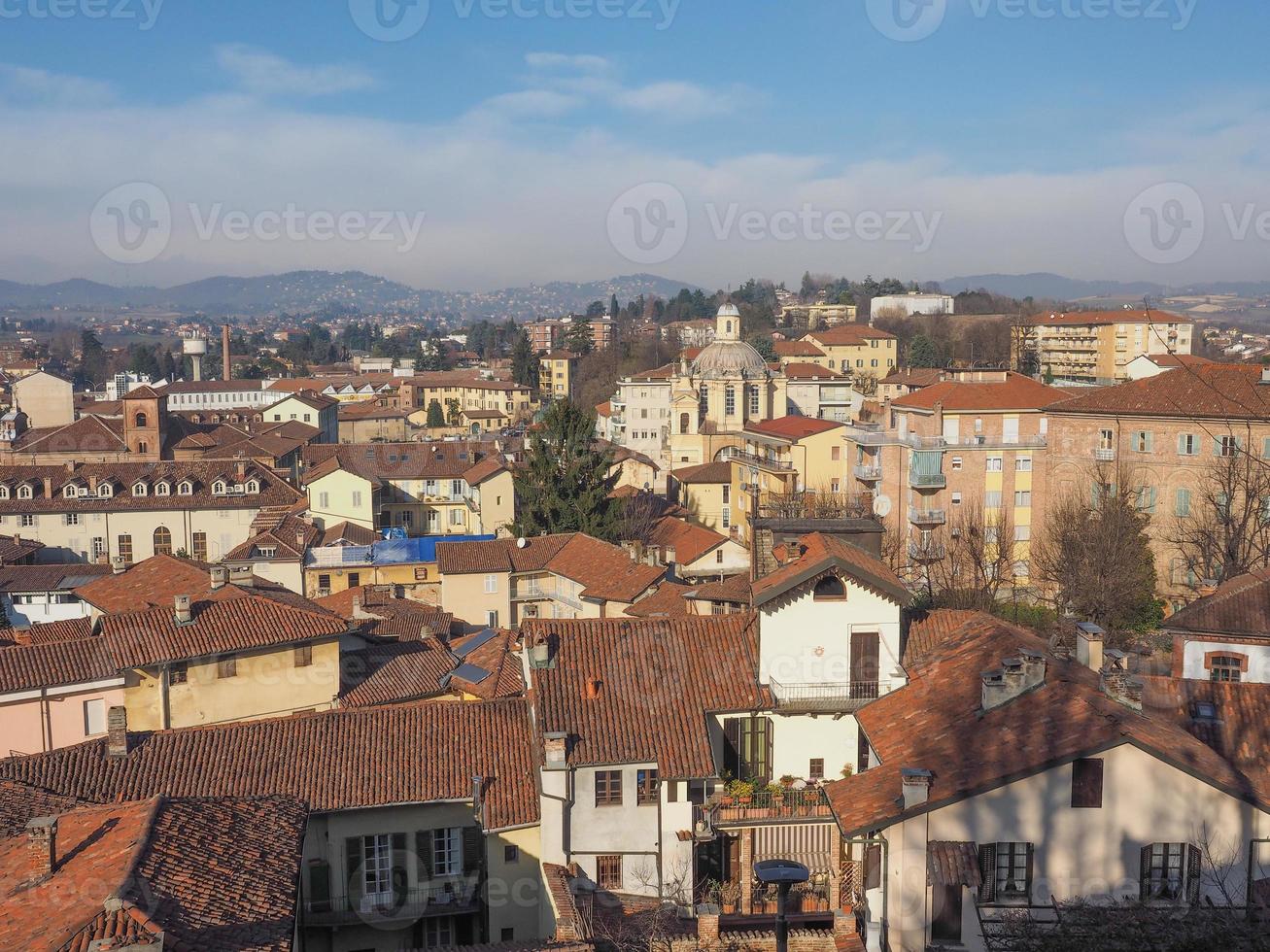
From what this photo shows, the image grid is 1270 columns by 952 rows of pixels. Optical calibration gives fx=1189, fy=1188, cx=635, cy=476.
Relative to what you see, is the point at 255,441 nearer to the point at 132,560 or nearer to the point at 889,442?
the point at 132,560

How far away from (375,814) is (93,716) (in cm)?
670

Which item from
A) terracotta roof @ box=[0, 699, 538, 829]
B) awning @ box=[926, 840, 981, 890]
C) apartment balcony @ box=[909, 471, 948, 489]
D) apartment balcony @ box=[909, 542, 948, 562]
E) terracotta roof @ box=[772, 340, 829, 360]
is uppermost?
terracotta roof @ box=[772, 340, 829, 360]

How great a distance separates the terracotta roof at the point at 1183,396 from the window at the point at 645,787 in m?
21.2

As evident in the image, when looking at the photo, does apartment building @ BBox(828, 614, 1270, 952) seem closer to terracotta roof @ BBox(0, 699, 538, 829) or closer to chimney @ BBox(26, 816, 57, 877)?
terracotta roof @ BBox(0, 699, 538, 829)

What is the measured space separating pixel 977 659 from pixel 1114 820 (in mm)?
3343

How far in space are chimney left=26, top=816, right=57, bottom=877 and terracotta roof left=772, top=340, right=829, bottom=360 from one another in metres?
76.5

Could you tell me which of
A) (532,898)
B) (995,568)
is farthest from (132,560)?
(532,898)

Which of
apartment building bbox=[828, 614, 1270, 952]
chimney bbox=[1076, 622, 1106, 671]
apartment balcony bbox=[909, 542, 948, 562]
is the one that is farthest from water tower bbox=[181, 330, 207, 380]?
apartment building bbox=[828, 614, 1270, 952]

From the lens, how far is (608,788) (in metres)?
15.1

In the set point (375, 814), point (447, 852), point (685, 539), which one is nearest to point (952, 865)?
point (447, 852)

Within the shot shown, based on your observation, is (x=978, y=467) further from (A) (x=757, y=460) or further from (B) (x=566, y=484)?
(B) (x=566, y=484)

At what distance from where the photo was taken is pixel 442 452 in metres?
49.4

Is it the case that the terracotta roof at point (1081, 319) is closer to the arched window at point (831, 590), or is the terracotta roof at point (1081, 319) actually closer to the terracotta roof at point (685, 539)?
the terracotta roof at point (685, 539)

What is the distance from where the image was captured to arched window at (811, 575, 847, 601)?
54.2 feet
